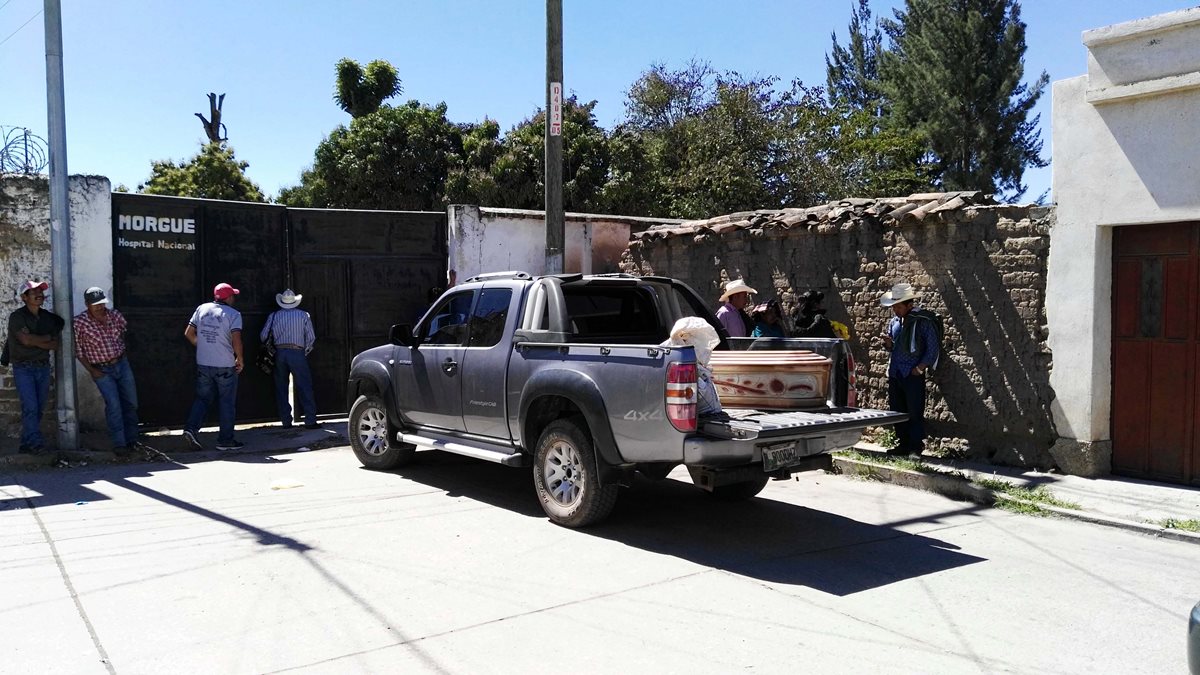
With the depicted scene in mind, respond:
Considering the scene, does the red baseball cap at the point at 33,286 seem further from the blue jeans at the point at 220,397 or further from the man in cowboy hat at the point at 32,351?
the blue jeans at the point at 220,397

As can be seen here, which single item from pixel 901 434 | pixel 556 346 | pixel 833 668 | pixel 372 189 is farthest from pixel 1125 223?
pixel 372 189

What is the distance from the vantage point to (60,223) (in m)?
9.86

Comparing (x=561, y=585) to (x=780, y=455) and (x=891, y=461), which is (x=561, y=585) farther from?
(x=891, y=461)

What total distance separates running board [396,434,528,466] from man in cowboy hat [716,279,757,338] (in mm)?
3281

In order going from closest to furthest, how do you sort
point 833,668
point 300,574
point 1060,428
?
point 833,668
point 300,574
point 1060,428

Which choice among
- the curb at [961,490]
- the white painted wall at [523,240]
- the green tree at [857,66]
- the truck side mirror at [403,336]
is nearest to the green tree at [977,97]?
the green tree at [857,66]

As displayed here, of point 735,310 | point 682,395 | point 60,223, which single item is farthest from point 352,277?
point 682,395

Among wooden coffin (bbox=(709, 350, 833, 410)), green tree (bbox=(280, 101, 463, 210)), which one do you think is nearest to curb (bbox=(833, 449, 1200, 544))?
wooden coffin (bbox=(709, 350, 833, 410))

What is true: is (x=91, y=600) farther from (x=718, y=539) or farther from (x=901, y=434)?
(x=901, y=434)

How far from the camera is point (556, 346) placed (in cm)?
718

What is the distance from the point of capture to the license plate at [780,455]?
6297 mm

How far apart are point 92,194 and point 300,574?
714 centimetres

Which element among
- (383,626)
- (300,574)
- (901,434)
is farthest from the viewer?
(901,434)

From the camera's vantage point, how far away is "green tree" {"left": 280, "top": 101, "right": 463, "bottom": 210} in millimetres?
27578
